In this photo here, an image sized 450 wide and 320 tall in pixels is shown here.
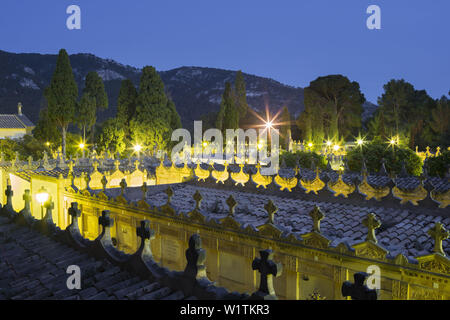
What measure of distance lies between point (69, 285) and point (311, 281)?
518 cm

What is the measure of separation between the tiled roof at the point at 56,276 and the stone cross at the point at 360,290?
6.56 feet

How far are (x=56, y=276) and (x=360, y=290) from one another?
4445mm

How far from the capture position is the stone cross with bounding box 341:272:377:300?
9.90ft

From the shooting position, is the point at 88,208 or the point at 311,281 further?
the point at 88,208

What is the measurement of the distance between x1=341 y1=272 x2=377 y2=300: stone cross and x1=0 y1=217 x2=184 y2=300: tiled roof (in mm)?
1999

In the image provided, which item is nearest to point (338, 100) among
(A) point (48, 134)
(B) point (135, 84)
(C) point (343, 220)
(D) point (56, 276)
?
(A) point (48, 134)

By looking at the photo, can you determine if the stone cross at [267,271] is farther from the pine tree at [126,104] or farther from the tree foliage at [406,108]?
the tree foliage at [406,108]

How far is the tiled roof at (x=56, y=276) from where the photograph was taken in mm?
4512

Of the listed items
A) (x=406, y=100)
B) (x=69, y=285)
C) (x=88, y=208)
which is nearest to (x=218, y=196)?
(x=88, y=208)

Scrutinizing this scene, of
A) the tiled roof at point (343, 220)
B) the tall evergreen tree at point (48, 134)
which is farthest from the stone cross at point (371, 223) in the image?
the tall evergreen tree at point (48, 134)

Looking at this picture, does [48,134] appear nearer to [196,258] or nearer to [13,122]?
[13,122]

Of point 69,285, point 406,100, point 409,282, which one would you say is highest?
point 406,100

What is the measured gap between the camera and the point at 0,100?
8106 cm
